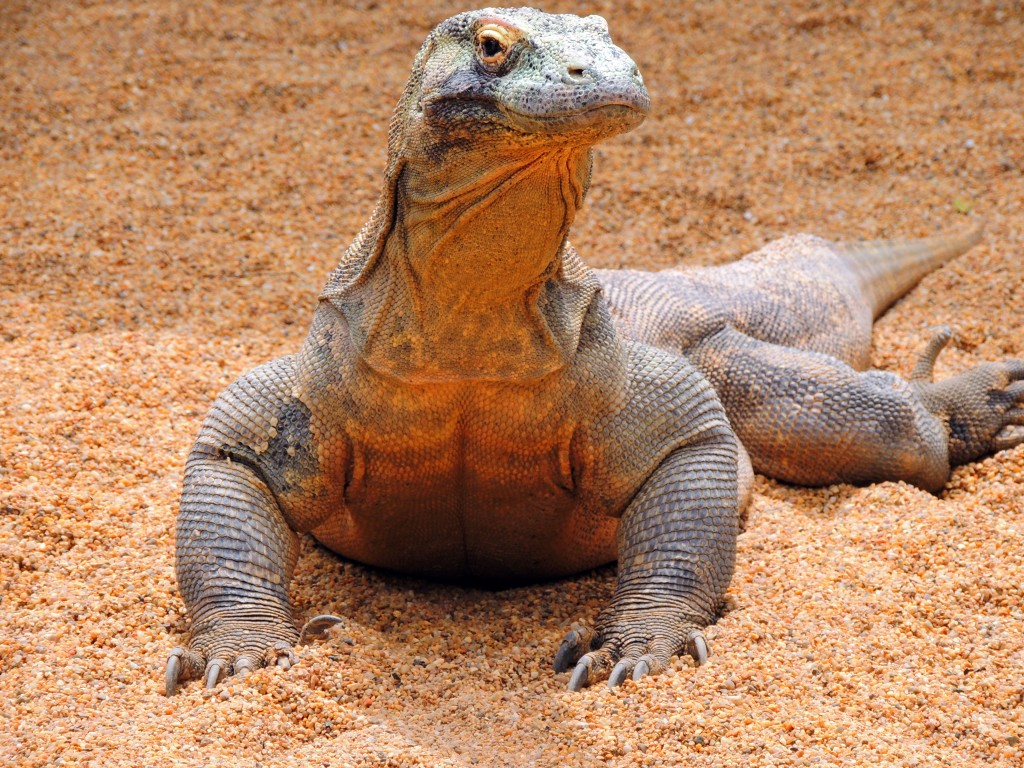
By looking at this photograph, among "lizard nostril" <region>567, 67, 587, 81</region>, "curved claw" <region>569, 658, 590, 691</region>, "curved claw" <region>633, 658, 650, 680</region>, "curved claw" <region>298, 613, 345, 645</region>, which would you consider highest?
"lizard nostril" <region>567, 67, 587, 81</region>

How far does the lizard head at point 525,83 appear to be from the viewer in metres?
2.99

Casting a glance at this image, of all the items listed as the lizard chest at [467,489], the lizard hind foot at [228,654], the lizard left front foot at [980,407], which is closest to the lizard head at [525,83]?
the lizard chest at [467,489]

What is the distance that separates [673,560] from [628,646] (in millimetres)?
348

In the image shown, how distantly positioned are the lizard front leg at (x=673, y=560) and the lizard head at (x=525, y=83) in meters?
1.44

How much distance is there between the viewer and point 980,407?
19.5 feet

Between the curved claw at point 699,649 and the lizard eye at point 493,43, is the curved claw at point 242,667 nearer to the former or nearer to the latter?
the curved claw at point 699,649

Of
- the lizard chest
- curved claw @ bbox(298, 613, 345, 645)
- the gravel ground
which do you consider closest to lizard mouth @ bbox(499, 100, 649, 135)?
the lizard chest

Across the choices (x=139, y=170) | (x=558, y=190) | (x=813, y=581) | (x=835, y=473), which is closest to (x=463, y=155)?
(x=558, y=190)

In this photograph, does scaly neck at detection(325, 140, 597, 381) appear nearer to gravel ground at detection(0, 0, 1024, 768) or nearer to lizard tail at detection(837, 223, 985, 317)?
gravel ground at detection(0, 0, 1024, 768)

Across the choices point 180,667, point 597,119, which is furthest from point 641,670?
point 597,119

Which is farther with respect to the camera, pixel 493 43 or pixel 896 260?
pixel 896 260

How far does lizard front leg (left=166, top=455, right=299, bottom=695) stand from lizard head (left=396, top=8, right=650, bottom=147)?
4.34 feet

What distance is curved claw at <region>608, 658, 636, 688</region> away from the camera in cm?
381

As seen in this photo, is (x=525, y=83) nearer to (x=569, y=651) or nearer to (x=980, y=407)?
(x=569, y=651)
